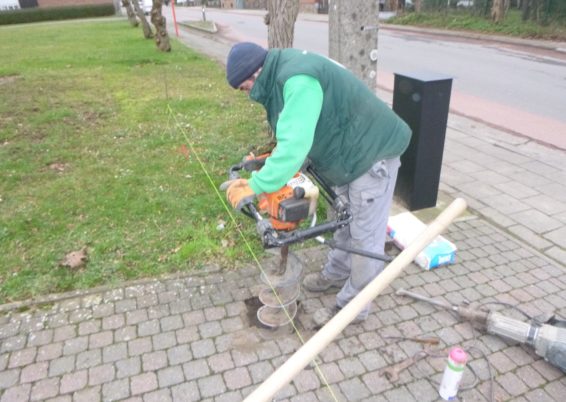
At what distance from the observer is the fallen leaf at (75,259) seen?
3867mm

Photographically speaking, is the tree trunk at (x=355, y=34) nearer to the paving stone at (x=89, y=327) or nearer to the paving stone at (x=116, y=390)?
the paving stone at (x=89, y=327)

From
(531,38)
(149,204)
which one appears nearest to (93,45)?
(149,204)

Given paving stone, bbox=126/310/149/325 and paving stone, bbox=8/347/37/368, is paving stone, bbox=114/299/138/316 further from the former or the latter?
paving stone, bbox=8/347/37/368

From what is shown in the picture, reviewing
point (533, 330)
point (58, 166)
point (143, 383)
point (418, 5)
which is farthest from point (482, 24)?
point (143, 383)

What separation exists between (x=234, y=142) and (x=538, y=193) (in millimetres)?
3941

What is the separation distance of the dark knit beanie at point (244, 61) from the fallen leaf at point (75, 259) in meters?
2.30

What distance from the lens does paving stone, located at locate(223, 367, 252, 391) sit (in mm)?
2758

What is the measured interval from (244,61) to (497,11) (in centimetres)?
2259

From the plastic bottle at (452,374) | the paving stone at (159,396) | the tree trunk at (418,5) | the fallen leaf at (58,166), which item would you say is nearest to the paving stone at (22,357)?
the paving stone at (159,396)

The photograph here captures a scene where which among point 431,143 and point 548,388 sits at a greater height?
point 431,143

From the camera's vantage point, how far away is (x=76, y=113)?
8.00 m

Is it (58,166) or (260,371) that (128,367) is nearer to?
(260,371)

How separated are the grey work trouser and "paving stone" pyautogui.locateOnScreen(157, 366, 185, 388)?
119 cm

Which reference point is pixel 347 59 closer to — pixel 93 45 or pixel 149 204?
pixel 149 204
